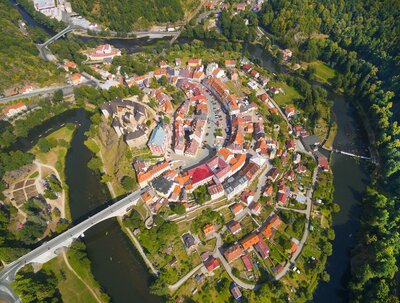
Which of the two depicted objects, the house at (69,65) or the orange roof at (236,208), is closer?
the orange roof at (236,208)

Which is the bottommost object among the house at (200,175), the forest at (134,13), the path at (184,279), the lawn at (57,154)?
the path at (184,279)

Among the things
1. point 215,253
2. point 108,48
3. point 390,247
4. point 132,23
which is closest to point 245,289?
point 215,253

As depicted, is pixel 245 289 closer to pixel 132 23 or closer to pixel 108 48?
pixel 108 48

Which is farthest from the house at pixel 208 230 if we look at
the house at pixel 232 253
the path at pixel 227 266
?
the house at pixel 232 253

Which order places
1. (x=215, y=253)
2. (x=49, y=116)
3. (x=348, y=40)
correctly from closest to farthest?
(x=215, y=253) → (x=49, y=116) → (x=348, y=40)

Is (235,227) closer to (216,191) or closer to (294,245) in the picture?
(216,191)

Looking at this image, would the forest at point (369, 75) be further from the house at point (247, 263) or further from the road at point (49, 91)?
the road at point (49, 91)
